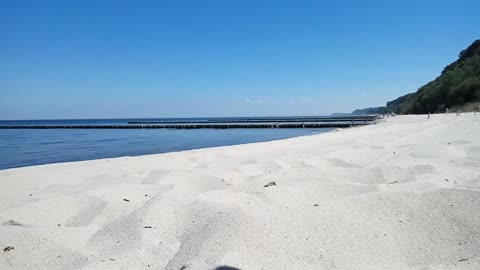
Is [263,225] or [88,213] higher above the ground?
[263,225]

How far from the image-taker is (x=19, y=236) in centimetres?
302

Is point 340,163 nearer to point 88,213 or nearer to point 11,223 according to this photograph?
point 88,213

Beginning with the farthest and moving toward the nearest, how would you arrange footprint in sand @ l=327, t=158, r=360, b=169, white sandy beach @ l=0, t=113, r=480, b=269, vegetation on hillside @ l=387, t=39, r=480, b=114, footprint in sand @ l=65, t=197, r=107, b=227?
1. vegetation on hillside @ l=387, t=39, r=480, b=114
2. footprint in sand @ l=327, t=158, r=360, b=169
3. footprint in sand @ l=65, t=197, r=107, b=227
4. white sandy beach @ l=0, t=113, r=480, b=269

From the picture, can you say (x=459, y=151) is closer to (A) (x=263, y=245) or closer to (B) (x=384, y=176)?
(B) (x=384, y=176)

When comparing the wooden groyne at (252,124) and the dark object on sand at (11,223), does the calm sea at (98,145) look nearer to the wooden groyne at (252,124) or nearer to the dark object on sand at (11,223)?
the dark object on sand at (11,223)

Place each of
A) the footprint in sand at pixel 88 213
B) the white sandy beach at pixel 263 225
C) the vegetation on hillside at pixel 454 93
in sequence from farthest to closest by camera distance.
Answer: the vegetation on hillside at pixel 454 93 < the footprint in sand at pixel 88 213 < the white sandy beach at pixel 263 225

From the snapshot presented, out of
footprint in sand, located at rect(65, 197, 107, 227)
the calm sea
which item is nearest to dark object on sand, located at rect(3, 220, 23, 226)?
footprint in sand, located at rect(65, 197, 107, 227)

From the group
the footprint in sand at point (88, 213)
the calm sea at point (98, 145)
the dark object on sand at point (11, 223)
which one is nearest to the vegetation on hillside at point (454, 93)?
the calm sea at point (98, 145)

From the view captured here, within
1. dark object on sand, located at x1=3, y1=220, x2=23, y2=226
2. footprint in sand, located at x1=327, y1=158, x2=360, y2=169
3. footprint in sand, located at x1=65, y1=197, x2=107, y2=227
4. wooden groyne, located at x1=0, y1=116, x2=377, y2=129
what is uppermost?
footprint in sand, located at x1=327, y1=158, x2=360, y2=169

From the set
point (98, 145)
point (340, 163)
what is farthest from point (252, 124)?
point (340, 163)

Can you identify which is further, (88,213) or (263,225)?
(88,213)

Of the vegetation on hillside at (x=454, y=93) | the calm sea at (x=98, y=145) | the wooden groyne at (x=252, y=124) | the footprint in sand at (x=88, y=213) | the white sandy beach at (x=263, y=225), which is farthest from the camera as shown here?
the wooden groyne at (x=252, y=124)

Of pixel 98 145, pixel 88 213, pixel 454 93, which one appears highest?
pixel 454 93

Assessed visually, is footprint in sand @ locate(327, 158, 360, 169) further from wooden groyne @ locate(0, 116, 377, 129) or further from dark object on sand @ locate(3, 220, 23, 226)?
wooden groyne @ locate(0, 116, 377, 129)
